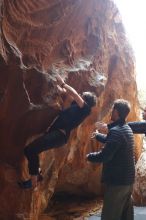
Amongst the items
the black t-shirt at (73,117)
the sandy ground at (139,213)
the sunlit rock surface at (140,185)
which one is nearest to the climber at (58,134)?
the black t-shirt at (73,117)

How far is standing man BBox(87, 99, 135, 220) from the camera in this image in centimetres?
517

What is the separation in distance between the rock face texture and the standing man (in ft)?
4.29

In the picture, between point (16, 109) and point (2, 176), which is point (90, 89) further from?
point (2, 176)

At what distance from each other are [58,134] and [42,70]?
1.19 metres

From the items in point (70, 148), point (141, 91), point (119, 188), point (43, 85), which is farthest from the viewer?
point (141, 91)

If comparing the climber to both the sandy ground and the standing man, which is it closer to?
the standing man

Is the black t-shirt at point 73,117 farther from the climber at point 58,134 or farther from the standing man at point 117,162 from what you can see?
the standing man at point 117,162

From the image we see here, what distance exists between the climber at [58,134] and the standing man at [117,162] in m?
0.51

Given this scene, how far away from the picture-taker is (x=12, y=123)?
20.3 feet

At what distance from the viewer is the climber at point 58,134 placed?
5.54 meters

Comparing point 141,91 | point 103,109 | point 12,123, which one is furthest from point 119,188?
point 141,91

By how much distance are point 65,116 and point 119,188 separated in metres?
1.31

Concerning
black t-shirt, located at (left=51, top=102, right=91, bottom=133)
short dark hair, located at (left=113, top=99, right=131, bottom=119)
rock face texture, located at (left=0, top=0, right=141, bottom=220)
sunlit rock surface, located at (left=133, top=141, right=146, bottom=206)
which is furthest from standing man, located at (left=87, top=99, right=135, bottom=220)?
sunlit rock surface, located at (left=133, top=141, right=146, bottom=206)

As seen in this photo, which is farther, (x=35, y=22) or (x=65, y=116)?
(x=35, y=22)
